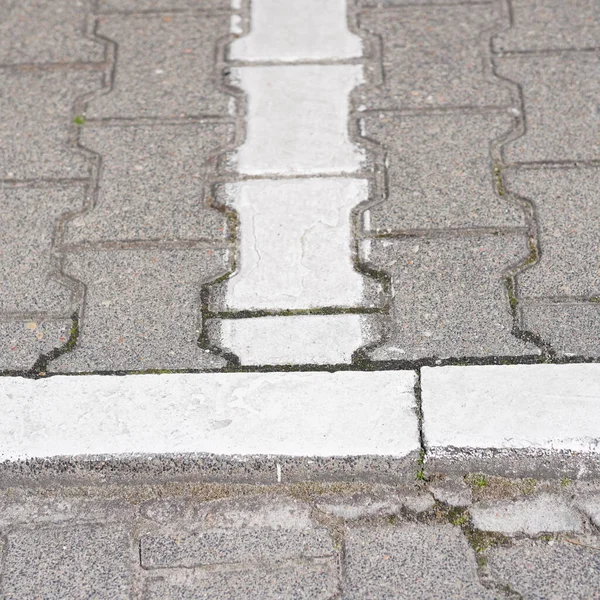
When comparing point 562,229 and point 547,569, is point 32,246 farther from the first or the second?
point 547,569

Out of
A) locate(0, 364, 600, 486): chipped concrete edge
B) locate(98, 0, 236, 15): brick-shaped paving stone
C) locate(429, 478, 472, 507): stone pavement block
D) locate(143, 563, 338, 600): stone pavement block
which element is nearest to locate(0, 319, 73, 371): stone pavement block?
locate(0, 364, 600, 486): chipped concrete edge

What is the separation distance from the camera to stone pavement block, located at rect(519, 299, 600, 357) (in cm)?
225

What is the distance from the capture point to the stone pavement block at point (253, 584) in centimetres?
190

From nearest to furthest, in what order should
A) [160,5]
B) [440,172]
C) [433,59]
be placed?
[440,172] < [433,59] < [160,5]

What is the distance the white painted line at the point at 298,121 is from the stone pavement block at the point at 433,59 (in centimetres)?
12

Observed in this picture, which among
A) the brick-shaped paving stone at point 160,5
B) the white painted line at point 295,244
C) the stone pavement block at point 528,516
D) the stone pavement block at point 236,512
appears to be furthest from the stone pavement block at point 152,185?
the stone pavement block at point 528,516

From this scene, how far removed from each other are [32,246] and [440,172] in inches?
50.0

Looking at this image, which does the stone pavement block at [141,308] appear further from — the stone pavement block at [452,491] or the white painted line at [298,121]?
the stone pavement block at [452,491]

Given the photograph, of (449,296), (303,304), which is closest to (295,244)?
(303,304)

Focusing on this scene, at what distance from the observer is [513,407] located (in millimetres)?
2109

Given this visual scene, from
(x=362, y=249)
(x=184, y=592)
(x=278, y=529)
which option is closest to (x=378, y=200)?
(x=362, y=249)

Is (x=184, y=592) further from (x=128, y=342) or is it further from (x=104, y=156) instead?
(x=104, y=156)

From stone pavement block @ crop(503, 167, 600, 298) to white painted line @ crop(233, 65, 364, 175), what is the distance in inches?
22.5

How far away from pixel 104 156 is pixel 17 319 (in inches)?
27.5
